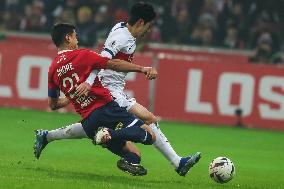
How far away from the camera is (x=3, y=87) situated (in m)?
19.6

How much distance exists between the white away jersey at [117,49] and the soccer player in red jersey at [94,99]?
42cm

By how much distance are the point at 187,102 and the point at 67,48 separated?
935 centimetres

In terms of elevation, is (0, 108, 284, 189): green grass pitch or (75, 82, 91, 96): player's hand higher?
(75, 82, 91, 96): player's hand

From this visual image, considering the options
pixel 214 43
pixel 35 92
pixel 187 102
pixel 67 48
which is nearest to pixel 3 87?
pixel 35 92

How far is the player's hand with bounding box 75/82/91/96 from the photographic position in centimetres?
987

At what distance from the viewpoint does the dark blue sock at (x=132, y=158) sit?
10345 millimetres

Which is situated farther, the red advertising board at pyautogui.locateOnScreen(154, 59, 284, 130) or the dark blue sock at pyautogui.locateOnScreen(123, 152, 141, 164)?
the red advertising board at pyautogui.locateOnScreen(154, 59, 284, 130)

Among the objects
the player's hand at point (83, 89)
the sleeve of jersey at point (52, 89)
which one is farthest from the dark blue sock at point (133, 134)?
the sleeve of jersey at point (52, 89)

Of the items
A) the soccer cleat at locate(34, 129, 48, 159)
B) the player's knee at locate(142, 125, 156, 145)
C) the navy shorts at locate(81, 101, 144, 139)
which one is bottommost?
the soccer cleat at locate(34, 129, 48, 159)

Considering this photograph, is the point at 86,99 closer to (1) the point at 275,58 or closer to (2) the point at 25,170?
(2) the point at 25,170

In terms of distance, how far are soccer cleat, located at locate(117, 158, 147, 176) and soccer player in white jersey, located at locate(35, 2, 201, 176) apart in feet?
1.10

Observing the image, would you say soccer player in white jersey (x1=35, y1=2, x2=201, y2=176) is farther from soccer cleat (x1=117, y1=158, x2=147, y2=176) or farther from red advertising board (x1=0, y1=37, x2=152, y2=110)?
red advertising board (x1=0, y1=37, x2=152, y2=110)

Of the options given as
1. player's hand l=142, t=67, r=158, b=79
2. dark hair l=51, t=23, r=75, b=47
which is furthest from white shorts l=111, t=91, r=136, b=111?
player's hand l=142, t=67, r=158, b=79

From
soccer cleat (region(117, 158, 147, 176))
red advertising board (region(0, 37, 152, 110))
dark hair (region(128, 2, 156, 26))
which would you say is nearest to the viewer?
soccer cleat (region(117, 158, 147, 176))
